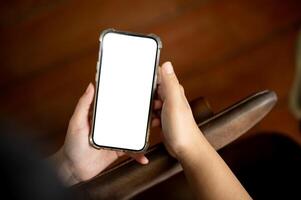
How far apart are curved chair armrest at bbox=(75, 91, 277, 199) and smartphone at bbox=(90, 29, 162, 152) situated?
0.14 feet

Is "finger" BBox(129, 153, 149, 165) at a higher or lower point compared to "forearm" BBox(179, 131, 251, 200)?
higher

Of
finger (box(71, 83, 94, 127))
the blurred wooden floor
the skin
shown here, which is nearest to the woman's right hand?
the skin

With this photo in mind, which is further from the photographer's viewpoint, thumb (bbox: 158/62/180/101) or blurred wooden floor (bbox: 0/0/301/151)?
blurred wooden floor (bbox: 0/0/301/151)

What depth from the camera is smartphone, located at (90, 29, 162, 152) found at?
0.59 meters

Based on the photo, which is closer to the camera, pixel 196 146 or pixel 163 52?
pixel 196 146

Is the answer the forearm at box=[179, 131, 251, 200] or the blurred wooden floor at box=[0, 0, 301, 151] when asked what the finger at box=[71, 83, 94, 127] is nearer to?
the forearm at box=[179, 131, 251, 200]

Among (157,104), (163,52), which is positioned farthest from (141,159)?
(163,52)

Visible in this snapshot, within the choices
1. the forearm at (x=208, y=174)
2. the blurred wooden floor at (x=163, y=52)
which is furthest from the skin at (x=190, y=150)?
the blurred wooden floor at (x=163, y=52)

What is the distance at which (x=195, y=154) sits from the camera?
1.82 ft

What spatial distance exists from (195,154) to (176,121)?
0.14ft

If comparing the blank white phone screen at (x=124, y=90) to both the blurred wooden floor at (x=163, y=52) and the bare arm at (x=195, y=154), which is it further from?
the blurred wooden floor at (x=163, y=52)

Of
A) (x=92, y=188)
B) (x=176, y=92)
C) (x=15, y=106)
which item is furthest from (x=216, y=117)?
(x=15, y=106)

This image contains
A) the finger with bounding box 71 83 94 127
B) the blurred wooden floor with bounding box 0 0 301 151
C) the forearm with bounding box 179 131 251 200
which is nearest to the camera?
the forearm with bounding box 179 131 251 200

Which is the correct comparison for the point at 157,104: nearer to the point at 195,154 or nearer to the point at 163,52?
the point at 195,154
